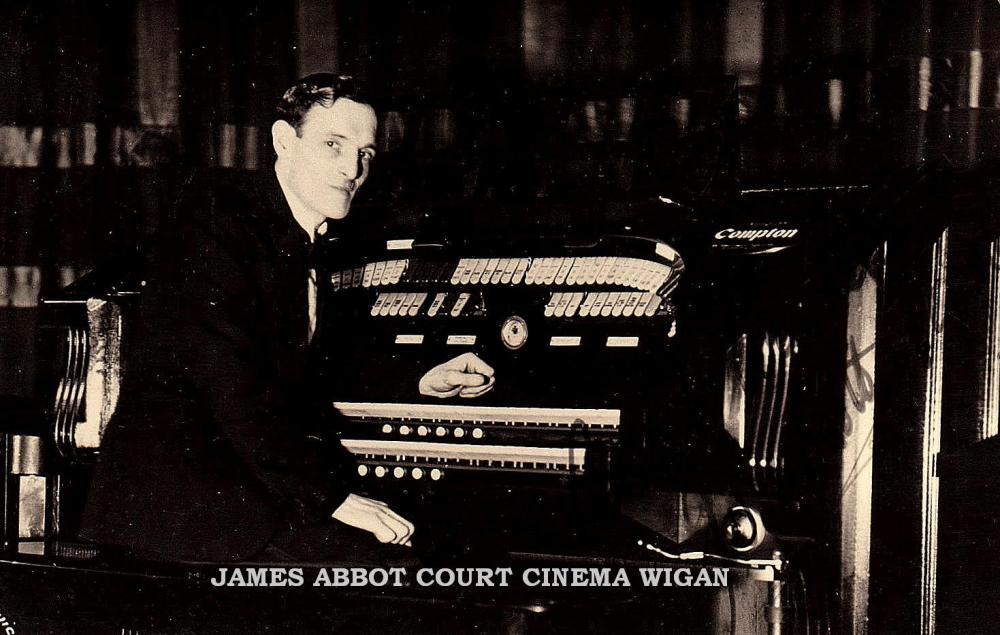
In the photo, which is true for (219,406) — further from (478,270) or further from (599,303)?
(599,303)

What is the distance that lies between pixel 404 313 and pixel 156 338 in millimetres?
572

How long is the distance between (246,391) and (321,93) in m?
0.69

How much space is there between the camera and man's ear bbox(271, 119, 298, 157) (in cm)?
213

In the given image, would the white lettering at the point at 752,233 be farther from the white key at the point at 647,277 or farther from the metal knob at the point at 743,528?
the metal knob at the point at 743,528

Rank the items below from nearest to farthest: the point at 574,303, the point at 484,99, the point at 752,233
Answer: the point at 752,233, the point at 574,303, the point at 484,99

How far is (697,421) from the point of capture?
1.78m

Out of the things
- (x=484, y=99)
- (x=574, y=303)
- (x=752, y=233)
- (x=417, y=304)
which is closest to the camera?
(x=752, y=233)

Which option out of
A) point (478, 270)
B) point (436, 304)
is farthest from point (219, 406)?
point (478, 270)

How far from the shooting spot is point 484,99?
210cm

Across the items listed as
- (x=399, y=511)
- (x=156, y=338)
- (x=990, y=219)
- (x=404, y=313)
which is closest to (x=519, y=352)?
(x=404, y=313)

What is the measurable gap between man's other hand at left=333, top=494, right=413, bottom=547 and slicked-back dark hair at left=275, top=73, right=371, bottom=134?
84 centimetres

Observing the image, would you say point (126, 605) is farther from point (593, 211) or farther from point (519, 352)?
point (593, 211)

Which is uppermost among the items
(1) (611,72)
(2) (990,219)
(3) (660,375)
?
(1) (611,72)

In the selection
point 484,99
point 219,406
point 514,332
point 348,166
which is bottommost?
point 219,406
